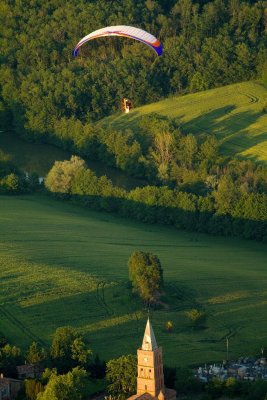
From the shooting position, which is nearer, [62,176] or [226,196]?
[226,196]

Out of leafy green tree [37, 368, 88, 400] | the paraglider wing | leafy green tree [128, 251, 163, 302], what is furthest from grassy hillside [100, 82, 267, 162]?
leafy green tree [37, 368, 88, 400]

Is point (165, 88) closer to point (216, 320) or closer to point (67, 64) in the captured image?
point (67, 64)

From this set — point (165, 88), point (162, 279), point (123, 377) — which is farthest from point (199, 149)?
point (123, 377)

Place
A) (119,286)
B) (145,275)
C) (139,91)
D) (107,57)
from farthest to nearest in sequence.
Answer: (107,57) < (139,91) < (119,286) < (145,275)

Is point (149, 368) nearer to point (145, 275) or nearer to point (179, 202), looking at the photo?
point (145, 275)

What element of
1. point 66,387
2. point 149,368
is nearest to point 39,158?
point 149,368
